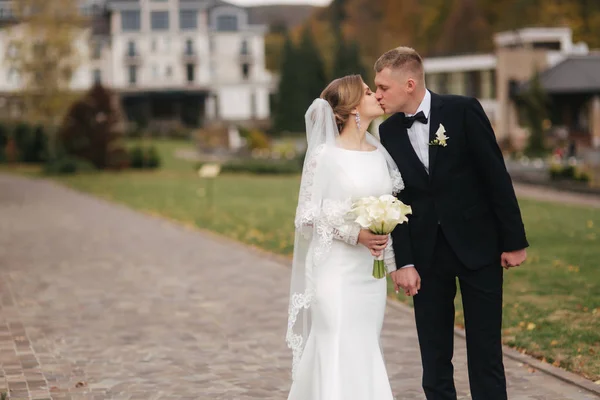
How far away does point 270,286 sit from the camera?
12.3m

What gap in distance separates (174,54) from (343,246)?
292ft

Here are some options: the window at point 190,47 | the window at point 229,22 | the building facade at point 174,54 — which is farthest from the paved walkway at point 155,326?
the window at point 229,22

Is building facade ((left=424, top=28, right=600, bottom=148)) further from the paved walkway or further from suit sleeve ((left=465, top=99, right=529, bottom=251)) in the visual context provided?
suit sleeve ((left=465, top=99, right=529, bottom=251))

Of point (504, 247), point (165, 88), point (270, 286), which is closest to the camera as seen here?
point (504, 247)

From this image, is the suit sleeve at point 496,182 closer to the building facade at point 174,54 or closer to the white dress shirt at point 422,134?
the white dress shirt at point 422,134

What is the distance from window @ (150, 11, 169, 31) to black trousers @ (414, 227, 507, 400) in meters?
89.6

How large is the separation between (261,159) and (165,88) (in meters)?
48.1

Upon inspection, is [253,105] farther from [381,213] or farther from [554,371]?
[381,213]

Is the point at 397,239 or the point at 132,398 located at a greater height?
the point at 397,239

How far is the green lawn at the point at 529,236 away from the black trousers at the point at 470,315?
1.95 meters

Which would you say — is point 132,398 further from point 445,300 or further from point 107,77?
point 107,77

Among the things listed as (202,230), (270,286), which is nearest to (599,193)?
(202,230)

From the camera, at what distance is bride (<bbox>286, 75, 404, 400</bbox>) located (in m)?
5.63

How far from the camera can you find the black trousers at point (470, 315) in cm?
557
